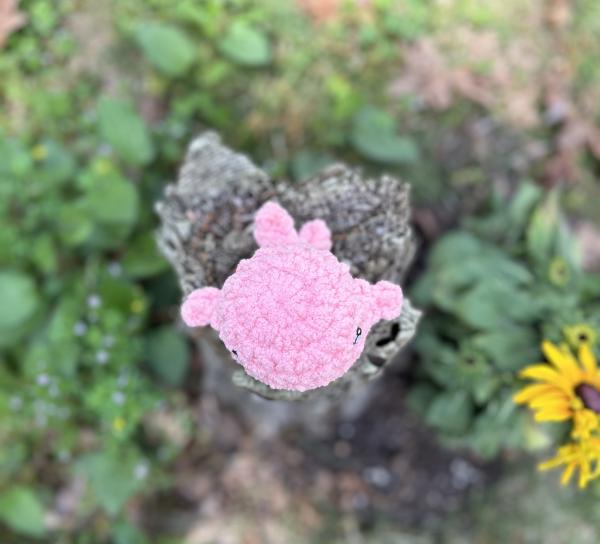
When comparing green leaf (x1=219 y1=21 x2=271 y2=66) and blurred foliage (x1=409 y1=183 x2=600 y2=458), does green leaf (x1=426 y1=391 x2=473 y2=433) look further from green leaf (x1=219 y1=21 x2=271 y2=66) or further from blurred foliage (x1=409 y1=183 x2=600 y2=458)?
green leaf (x1=219 y1=21 x2=271 y2=66)

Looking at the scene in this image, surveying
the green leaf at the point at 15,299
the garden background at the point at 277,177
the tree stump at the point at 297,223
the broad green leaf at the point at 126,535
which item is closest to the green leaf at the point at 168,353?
the garden background at the point at 277,177

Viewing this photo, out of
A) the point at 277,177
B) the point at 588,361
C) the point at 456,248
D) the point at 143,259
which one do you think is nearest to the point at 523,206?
the point at 456,248

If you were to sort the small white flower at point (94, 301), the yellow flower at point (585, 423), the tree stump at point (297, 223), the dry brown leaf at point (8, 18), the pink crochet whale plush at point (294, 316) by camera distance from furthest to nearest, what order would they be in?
the dry brown leaf at point (8, 18) → the small white flower at point (94, 301) → the yellow flower at point (585, 423) → the tree stump at point (297, 223) → the pink crochet whale plush at point (294, 316)

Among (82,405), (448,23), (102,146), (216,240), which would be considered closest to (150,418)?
(82,405)

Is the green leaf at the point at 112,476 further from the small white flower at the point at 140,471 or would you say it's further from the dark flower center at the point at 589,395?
the dark flower center at the point at 589,395

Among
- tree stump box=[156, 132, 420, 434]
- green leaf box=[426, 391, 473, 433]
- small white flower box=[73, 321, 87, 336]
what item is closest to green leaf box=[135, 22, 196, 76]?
tree stump box=[156, 132, 420, 434]

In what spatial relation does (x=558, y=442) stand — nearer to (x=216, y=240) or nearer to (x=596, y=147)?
(x=216, y=240)
